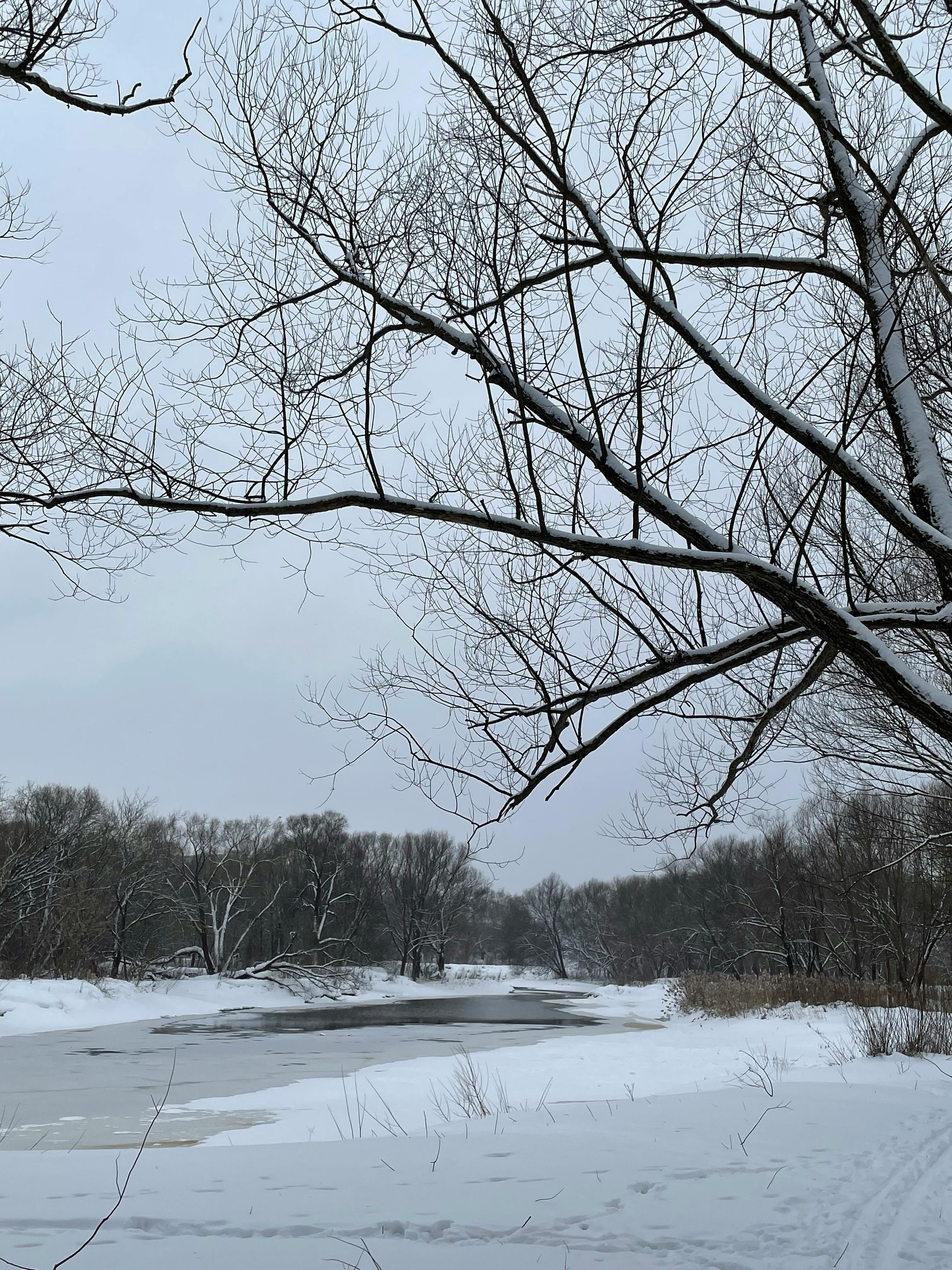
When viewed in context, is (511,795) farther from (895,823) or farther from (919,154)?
(895,823)

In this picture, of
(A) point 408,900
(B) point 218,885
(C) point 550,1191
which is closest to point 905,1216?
(C) point 550,1191

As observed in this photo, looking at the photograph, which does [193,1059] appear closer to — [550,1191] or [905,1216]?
[550,1191]

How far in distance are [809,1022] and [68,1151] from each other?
53.9 feet

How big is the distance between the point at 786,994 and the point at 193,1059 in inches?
586

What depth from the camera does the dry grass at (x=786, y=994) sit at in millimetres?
17156

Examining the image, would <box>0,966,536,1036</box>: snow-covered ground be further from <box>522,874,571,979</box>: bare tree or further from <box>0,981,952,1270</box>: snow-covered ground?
<box>522,874,571,979</box>: bare tree

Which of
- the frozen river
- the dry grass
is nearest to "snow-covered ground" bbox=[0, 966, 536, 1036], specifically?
the frozen river

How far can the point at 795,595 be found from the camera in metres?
3.16

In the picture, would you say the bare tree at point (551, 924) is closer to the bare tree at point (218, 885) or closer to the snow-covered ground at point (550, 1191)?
the bare tree at point (218, 885)

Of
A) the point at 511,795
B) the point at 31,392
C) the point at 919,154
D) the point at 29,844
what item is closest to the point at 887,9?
the point at 919,154

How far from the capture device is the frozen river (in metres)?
9.23

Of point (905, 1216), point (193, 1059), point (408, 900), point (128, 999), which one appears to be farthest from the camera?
point (408, 900)

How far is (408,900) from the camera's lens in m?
57.4

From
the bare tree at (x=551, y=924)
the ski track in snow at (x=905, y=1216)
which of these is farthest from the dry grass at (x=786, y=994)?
the bare tree at (x=551, y=924)
